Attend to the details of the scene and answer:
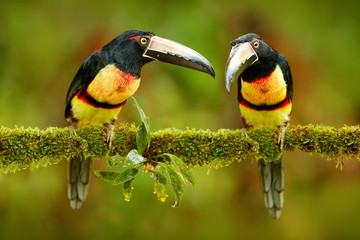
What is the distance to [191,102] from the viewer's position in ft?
13.3

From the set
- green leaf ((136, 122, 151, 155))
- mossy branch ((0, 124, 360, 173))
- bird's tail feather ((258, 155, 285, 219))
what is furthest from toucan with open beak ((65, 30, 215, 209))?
bird's tail feather ((258, 155, 285, 219))

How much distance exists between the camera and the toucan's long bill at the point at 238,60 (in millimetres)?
2178

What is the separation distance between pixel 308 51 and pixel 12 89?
2674 millimetres

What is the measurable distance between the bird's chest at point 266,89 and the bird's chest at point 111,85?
0.60 meters

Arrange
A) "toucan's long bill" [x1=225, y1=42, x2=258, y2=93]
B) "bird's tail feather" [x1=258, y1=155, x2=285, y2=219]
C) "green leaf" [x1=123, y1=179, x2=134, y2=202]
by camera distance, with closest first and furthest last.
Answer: "green leaf" [x1=123, y1=179, x2=134, y2=202] < "toucan's long bill" [x1=225, y1=42, x2=258, y2=93] < "bird's tail feather" [x1=258, y1=155, x2=285, y2=219]

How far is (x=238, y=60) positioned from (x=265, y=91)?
344 millimetres

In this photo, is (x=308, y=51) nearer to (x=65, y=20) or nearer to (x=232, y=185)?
(x=232, y=185)

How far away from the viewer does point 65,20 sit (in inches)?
173

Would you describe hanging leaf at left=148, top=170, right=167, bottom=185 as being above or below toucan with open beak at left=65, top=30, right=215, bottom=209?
below

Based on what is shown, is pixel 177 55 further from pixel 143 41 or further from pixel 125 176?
pixel 125 176

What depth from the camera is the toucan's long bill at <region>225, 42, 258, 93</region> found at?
7.14 feet

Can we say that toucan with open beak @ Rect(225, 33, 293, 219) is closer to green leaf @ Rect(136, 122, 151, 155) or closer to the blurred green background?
green leaf @ Rect(136, 122, 151, 155)

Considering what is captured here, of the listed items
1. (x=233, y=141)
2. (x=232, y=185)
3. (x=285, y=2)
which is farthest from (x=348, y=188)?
(x=233, y=141)

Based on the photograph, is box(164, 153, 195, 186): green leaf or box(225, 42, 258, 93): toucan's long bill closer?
box(164, 153, 195, 186): green leaf
